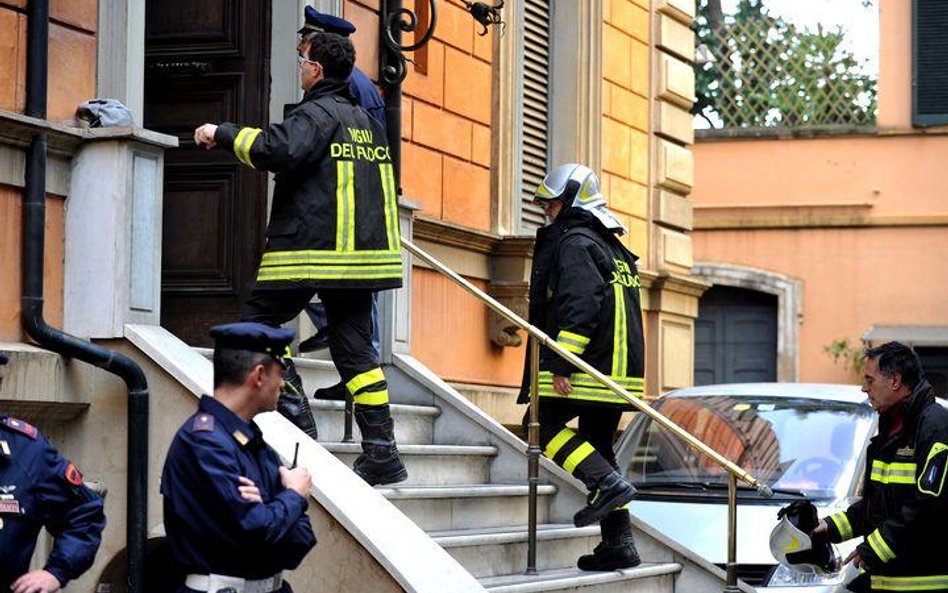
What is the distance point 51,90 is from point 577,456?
3.02 m

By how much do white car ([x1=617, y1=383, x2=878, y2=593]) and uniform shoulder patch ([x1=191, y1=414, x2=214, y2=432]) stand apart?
4714 mm

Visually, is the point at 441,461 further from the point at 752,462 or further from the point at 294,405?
the point at 752,462

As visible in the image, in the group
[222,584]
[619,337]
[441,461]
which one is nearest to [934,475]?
[619,337]

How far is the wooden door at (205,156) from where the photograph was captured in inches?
407

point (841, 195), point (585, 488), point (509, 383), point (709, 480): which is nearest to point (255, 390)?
point (585, 488)

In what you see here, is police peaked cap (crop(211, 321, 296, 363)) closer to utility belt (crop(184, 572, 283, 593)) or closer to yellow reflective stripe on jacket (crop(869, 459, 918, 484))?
utility belt (crop(184, 572, 283, 593))

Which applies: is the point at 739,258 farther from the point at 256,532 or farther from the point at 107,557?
the point at 256,532

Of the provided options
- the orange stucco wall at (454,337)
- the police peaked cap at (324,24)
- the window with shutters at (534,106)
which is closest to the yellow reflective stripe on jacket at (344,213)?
the police peaked cap at (324,24)

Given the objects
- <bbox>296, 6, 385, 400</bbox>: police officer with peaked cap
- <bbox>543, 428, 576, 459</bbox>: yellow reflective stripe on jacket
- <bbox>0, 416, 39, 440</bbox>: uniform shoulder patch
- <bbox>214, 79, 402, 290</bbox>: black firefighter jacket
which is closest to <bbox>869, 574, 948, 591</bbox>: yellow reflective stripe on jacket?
<bbox>543, 428, 576, 459</bbox>: yellow reflective stripe on jacket

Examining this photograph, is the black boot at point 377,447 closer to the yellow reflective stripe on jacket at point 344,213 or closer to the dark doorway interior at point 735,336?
the yellow reflective stripe on jacket at point 344,213

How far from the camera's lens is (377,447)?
8.46 m

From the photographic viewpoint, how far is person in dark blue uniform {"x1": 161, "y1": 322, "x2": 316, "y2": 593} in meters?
5.26

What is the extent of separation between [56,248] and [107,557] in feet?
4.44

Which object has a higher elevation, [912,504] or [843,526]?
[912,504]
